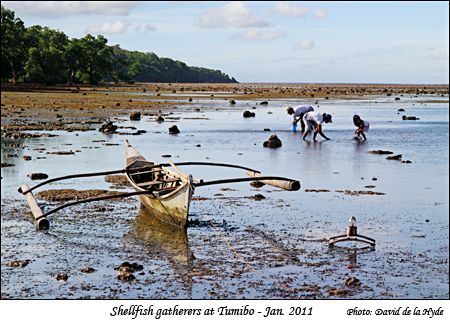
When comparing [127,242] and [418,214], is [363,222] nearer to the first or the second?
[418,214]

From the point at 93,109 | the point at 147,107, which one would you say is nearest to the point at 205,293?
the point at 93,109

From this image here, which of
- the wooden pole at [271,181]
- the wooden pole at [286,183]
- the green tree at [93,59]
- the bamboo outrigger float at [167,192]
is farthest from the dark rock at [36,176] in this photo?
the green tree at [93,59]

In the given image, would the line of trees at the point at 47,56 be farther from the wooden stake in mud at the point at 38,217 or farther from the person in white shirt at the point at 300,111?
the wooden stake in mud at the point at 38,217

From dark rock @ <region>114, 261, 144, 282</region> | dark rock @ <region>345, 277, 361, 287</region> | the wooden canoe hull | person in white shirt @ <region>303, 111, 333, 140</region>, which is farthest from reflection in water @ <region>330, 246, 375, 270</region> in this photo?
person in white shirt @ <region>303, 111, 333, 140</region>

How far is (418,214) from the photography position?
17.9m

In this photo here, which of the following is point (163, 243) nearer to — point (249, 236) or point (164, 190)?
point (249, 236)

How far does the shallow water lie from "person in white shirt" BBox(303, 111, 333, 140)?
Answer: 736 cm

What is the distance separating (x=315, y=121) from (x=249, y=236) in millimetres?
22312

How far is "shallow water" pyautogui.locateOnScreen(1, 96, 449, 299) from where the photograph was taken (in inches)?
471

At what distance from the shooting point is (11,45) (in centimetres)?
9150

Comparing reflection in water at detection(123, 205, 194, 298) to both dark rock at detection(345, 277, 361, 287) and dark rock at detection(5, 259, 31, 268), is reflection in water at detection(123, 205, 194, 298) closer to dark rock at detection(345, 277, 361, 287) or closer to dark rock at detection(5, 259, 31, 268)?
dark rock at detection(5, 259, 31, 268)

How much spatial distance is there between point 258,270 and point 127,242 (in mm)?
3357

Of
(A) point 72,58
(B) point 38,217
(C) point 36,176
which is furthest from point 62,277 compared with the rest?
(A) point 72,58

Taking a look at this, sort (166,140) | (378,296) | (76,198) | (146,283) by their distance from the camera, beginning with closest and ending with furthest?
1. (378,296)
2. (146,283)
3. (76,198)
4. (166,140)
